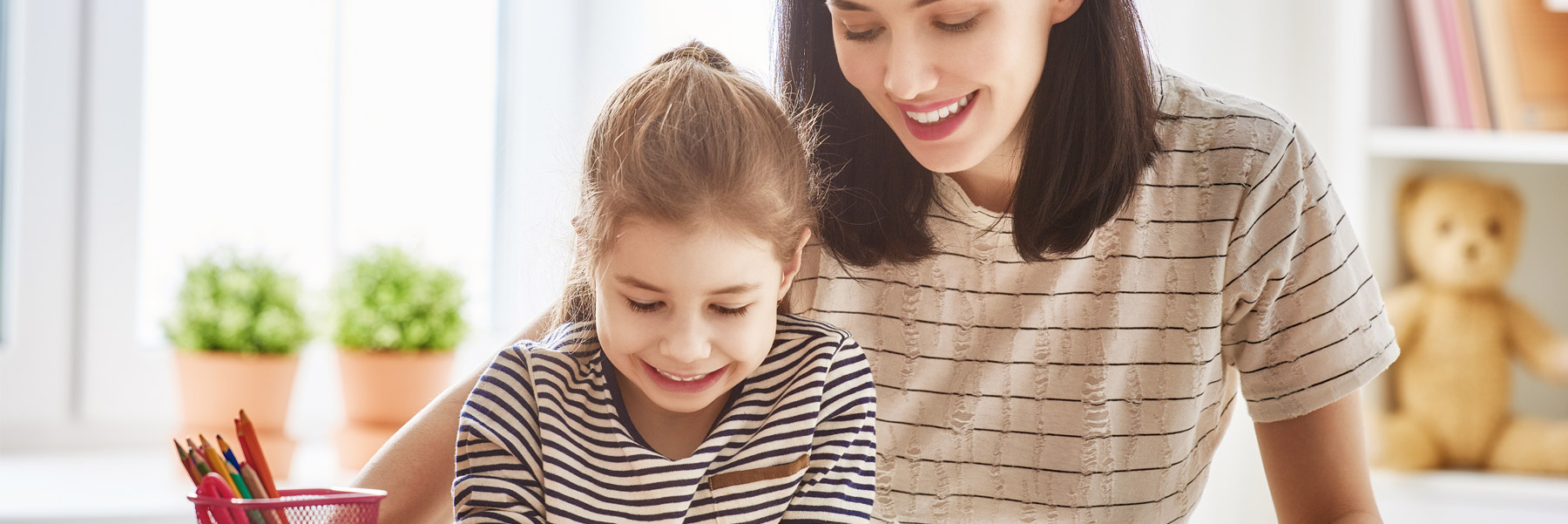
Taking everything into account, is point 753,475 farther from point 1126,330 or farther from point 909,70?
point 1126,330

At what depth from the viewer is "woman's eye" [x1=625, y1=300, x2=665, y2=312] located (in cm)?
77

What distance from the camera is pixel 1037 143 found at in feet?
3.34

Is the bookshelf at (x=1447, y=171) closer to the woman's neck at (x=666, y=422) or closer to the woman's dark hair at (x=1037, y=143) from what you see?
the woman's dark hair at (x=1037, y=143)

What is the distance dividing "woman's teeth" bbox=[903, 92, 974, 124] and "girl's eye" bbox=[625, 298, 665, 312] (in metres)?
0.27

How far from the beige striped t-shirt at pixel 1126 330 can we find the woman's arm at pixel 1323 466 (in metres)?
0.03

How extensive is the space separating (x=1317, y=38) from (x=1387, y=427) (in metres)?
0.56

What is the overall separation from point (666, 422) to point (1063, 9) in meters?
0.46

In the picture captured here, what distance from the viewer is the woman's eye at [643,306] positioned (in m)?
0.77

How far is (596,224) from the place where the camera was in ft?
2.60

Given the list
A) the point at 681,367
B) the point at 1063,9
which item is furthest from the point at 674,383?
the point at 1063,9

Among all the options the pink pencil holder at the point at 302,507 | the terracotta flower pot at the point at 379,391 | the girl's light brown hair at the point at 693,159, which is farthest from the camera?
the terracotta flower pot at the point at 379,391

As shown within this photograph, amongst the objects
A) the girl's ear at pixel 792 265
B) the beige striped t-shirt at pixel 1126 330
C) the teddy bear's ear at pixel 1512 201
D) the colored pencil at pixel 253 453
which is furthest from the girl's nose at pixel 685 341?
the teddy bear's ear at pixel 1512 201

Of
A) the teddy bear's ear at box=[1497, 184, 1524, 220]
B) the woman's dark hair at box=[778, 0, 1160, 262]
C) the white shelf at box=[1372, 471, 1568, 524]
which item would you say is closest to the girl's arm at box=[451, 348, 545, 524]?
the woman's dark hair at box=[778, 0, 1160, 262]

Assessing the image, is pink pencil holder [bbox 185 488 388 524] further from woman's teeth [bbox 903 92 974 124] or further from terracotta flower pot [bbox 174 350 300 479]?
terracotta flower pot [bbox 174 350 300 479]
